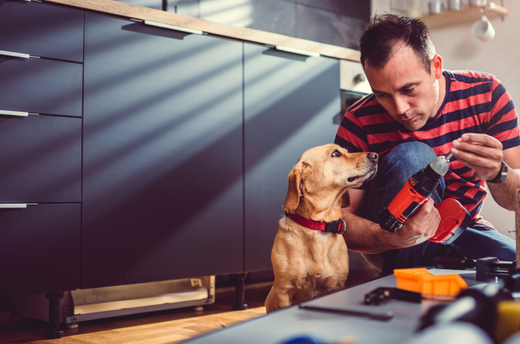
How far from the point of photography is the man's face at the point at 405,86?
1298 mm

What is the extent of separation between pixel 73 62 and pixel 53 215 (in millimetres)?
719

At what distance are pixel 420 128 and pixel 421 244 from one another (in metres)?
0.38

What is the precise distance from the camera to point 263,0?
3.26 meters

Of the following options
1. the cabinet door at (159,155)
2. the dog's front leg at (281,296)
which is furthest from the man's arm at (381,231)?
the cabinet door at (159,155)

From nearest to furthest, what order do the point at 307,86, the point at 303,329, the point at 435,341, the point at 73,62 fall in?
the point at 435,341 → the point at 303,329 → the point at 73,62 → the point at 307,86

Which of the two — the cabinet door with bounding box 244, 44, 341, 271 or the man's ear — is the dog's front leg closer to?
the man's ear

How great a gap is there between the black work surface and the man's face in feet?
2.57

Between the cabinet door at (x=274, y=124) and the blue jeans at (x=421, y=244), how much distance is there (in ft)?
3.94

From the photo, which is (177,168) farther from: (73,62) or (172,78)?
(73,62)

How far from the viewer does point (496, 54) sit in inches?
134

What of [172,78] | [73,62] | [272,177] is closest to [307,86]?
[272,177]

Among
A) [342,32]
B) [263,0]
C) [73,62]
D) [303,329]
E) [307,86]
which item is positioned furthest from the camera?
[342,32]

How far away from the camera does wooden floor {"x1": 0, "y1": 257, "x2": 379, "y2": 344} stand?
188 cm

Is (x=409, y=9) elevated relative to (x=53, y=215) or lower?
elevated
